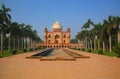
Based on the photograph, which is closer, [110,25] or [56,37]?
[110,25]

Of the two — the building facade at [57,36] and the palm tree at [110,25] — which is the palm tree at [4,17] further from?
the building facade at [57,36]

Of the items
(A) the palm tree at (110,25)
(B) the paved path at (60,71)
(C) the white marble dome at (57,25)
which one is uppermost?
(C) the white marble dome at (57,25)

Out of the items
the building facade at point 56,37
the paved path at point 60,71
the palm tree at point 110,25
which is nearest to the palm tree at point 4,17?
the palm tree at point 110,25

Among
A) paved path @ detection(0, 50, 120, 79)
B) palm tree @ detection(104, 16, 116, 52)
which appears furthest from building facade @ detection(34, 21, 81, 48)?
paved path @ detection(0, 50, 120, 79)

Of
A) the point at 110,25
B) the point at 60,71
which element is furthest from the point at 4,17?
the point at 60,71

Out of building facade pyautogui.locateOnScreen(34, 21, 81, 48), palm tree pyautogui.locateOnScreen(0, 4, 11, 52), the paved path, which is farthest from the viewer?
→ building facade pyautogui.locateOnScreen(34, 21, 81, 48)

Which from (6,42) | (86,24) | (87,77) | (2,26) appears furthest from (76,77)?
(6,42)

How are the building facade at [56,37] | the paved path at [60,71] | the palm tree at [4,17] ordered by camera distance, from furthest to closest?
the building facade at [56,37] < the palm tree at [4,17] < the paved path at [60,71]

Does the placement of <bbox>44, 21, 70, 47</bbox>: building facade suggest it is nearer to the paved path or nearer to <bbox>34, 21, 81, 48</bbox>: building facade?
<bbox>34, 21, 81, 48</bbox>: building facade

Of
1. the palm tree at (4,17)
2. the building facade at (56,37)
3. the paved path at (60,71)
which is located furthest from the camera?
the building facade at (56,37)

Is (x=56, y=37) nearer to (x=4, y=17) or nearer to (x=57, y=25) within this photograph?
(x=57, y=25)

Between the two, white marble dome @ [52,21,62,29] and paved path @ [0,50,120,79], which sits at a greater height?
white marble dome @ [52,21,62,29]

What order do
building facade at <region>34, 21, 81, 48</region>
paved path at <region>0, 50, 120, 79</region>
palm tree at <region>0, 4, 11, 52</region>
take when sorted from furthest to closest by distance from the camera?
Answer: 1. building facade at <region>34, 21, 81, 48</region>
2. palm tree at <region>0, 4, 11, 52</region>
3. paved path at <region>0, 50, 120, 79</region>

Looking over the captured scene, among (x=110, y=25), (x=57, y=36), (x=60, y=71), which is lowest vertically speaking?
Answer: (x=60, y=71)
